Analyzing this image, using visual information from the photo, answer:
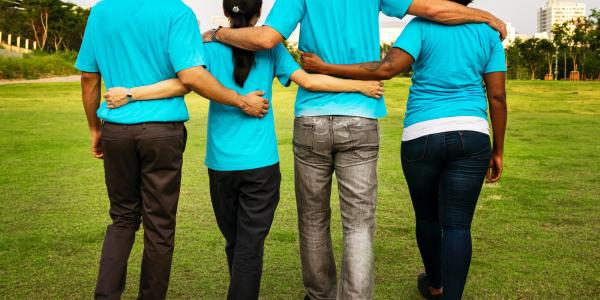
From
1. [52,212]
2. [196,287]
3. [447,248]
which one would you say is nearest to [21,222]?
[52,212]

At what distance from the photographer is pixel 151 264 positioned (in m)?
3.92

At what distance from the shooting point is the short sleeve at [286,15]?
12.4ft

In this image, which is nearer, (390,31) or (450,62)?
(450,62)

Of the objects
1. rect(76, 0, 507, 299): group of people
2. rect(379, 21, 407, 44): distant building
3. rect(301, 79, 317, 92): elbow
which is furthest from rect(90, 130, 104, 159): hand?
rect(379, 21, 407, 44): distant building

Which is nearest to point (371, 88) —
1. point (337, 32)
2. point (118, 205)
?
point (337, 32)

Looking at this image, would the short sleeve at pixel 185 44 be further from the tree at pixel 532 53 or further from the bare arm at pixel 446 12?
the tree at pixel 532 53

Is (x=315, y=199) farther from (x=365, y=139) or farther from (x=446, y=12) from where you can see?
(x=446, y=12)

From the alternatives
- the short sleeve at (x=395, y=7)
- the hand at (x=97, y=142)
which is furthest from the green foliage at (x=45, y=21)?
the short sleeve at (x=395, y=7)

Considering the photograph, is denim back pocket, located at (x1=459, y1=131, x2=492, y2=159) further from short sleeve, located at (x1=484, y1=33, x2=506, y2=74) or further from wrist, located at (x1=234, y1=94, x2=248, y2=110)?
wrist, located at (x1=234, y1=94, x2=248, y2=110)

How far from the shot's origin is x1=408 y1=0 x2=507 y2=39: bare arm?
12.2 feet

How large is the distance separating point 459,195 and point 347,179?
1.91 feet

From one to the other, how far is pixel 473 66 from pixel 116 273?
6.93 ft

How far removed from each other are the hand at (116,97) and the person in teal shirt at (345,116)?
506 millimetres

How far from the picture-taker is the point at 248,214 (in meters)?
3.88
